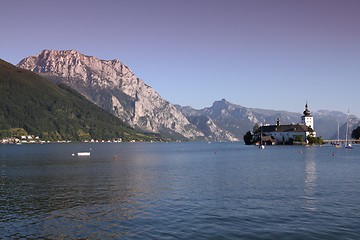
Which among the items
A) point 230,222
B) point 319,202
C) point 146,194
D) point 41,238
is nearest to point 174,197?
point 146,194

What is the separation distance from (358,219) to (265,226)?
38.6 ft

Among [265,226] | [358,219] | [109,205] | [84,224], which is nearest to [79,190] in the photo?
[109,205]

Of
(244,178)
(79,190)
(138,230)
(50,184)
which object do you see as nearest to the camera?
(138,230)

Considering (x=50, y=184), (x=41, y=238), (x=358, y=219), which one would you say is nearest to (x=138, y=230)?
(x=41, y=238)

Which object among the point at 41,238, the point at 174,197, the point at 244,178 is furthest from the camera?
the point at 244,178

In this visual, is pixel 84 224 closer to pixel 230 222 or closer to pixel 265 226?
pixel 230 222

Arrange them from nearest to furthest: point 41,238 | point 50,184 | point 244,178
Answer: point 41,238
point 50,184
point 244,178

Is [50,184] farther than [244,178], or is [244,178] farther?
[244,178]

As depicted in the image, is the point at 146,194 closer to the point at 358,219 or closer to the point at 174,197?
the point at 174,197

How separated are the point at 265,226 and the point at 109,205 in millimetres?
23575

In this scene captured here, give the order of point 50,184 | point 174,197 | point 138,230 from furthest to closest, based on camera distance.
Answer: point 50,184 < point 174,197 < point 138,230

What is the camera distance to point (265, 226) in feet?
132

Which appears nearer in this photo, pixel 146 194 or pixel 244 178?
pixel 146 194

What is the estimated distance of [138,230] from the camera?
39562mm
